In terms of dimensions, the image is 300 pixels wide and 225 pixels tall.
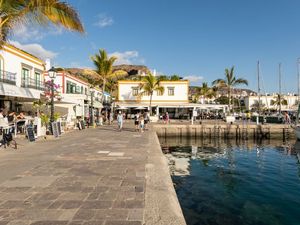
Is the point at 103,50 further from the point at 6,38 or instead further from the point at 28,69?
the point at 6,38

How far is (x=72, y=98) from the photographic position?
2712 cm

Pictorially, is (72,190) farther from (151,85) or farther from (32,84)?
(151,85)

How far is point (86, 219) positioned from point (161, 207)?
1346 mm

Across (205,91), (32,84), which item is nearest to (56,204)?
(32,84)

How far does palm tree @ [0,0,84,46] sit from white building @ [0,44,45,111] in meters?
8.37

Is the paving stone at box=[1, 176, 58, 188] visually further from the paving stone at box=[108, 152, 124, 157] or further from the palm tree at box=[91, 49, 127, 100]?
the palm tree at box=[91, 49, 127, 100]

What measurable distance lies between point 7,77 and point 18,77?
2192mm

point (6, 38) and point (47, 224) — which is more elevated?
point (6, 38)

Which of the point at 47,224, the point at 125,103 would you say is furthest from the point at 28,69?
the point at 47,224

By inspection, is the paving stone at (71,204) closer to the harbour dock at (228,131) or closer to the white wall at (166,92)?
the harbour dock at (228,131)

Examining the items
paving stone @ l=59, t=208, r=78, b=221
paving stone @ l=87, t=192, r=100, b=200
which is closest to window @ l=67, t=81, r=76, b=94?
paving stone @ l=87, t=192, r=100, b=200

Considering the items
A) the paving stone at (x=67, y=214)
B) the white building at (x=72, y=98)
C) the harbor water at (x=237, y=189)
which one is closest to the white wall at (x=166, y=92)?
the white building at (x=72, y=98)

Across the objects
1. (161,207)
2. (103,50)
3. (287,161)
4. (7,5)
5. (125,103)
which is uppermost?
(103,50)

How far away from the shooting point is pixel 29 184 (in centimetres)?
652
